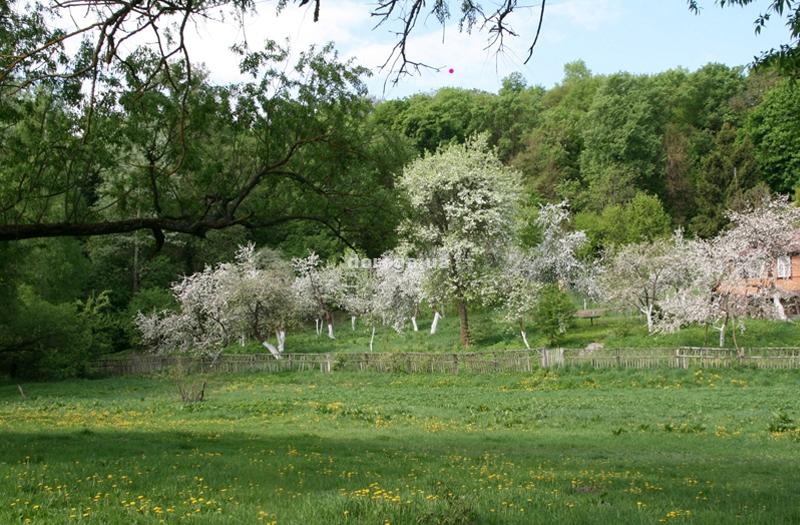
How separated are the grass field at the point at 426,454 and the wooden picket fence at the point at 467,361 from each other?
1.10m

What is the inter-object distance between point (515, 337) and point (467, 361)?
25.9ft

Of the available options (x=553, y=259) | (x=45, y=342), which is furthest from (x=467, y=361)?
(x=45, y=342)

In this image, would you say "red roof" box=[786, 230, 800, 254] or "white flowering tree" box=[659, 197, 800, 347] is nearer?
"white flowering tree" box=[659, 197, 800, 347]

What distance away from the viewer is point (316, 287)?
51906 millimetres

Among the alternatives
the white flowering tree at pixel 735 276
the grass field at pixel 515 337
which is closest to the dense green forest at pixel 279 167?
the grass field at pixel 515 337

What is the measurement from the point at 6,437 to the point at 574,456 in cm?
1102

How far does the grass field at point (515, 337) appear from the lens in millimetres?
36469

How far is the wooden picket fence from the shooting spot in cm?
3056

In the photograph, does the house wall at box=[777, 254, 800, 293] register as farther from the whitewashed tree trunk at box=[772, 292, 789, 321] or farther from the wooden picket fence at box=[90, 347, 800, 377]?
the wooden picket fence at box=[90, 347, 800, 377]

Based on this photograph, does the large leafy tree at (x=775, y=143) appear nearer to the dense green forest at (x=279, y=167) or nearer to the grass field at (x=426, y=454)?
the dense green forest at (x=279, y=167)

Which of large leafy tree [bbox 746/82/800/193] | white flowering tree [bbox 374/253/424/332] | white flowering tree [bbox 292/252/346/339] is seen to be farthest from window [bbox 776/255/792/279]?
white flowering tree [bbox 292/252/346/339]

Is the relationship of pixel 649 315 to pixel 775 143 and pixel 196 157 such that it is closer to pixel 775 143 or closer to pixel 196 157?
pixel 196 157

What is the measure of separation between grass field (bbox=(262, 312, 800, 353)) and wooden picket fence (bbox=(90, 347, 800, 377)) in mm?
4848

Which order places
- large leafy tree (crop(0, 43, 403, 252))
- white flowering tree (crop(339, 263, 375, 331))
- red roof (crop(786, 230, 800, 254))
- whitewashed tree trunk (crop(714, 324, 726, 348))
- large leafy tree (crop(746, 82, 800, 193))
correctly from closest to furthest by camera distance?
large leafy tree (crop(0, 43, 403, 252)), whitewashed tree trunk (crop(714, 324, 726, 348)), red roof (crop(786, 230, 800, 254)), white flowering tree (crop(339, 263, 375, 331)), large leafy tree (crop(746, 82, 800, 193))
